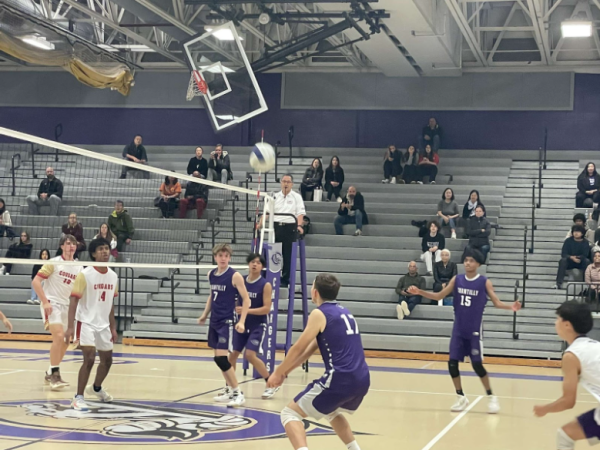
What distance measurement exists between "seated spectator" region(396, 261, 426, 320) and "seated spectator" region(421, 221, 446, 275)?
943 millimetres

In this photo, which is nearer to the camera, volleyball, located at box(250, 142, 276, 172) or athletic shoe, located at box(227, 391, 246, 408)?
athletic shoe, located at box(227, 391, 246, 408)

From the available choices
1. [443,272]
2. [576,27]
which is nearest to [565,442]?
[443,272]

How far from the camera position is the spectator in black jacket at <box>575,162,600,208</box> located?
2028cm

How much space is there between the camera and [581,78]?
2438cm

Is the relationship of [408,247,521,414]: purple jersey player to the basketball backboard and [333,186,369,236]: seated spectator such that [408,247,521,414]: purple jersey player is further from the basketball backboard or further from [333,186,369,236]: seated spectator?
[333,186,369,236]: seated spectator

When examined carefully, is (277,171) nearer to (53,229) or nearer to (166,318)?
(166,318)

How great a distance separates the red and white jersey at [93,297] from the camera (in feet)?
29.8

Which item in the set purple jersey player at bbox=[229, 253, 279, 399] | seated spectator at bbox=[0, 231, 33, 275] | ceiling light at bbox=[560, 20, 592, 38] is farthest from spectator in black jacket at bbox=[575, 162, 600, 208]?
seated spectator at bbox=[0, 231, 33, 275]

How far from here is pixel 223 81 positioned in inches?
687

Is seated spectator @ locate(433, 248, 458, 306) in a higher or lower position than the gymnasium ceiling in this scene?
lower

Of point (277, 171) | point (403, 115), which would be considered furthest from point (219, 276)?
point (403, 115)

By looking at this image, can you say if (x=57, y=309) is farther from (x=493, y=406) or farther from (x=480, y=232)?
(x=480, y=232)

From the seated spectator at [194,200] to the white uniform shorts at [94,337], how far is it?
10.8m

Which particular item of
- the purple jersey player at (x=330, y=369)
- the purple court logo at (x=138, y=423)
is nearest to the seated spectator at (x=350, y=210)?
the purple court logo at (x=138, y=423)
